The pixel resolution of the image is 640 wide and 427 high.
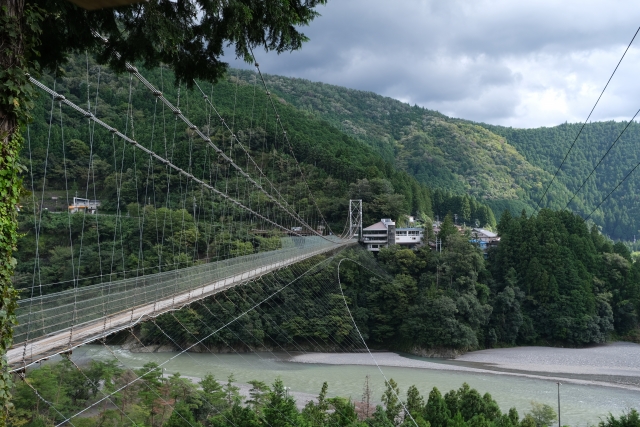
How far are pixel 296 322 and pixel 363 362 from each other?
276cm

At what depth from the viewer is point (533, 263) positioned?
63.4 feet

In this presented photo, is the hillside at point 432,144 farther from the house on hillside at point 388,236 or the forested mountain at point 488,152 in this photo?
the house on hillside at point 388,236

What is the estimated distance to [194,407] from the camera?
8.77 meters

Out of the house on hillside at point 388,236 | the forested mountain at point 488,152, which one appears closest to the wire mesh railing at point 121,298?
the house on hillside at point 388,236

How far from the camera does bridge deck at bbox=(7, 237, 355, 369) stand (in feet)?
10.5

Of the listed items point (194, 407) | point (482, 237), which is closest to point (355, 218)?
point (482, 237)

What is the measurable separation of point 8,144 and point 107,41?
3.22ft

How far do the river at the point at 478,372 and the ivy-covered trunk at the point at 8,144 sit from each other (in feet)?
29.7

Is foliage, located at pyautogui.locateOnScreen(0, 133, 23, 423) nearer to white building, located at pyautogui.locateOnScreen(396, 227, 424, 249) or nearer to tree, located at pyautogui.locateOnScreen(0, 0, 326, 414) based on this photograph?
tree, located at pyautogui.locateOnScreen(0, 0, 326, 414)

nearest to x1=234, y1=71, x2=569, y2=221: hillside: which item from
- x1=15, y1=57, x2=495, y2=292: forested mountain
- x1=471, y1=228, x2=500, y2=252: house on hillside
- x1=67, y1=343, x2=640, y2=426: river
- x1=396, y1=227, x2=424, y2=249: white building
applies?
x1=15, y1=57, x2=495, y2=292: forested mountain

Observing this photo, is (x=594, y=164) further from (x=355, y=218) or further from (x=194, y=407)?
(x=194, y=407)

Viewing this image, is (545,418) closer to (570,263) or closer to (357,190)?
(570,263)

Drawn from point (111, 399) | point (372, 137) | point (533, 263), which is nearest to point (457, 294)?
point (533, 263)

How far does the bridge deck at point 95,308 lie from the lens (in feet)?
10.5
